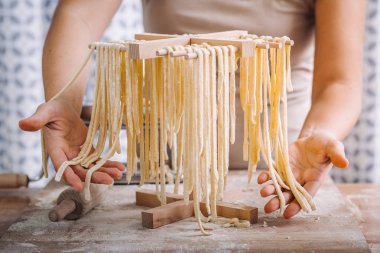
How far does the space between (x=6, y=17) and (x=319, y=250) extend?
257 cm

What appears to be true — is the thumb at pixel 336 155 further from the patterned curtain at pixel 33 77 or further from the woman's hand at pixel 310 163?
the patterned curtain at pixel 33 77

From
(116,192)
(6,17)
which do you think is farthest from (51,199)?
(6,17)

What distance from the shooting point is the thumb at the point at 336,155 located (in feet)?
4.83

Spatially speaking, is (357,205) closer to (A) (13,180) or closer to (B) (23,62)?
(A) (13,180)

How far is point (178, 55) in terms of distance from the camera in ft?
4.34

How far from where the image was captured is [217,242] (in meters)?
1.36

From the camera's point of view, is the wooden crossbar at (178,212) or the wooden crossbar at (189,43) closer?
the wooden crossbar at (189,43)

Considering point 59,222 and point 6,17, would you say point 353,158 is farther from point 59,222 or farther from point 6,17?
point 59,222

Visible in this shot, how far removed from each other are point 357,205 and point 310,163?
0.23m

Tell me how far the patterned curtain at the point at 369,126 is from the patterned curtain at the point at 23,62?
4.12 feet

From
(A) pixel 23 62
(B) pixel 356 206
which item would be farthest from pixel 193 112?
(A) pixel 23 62

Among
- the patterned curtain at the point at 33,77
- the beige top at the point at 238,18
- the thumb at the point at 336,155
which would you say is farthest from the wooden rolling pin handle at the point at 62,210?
the patterned curtain at the point at 33,77

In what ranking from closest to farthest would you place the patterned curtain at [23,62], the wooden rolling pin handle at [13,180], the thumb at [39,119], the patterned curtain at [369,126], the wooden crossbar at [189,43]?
the wooden crossbar at [189,43], the thumb at [39,119], the wooden rolling pin handle at [13,180], the patterned curtain at [23,62], the patterned curtain at [369,126]

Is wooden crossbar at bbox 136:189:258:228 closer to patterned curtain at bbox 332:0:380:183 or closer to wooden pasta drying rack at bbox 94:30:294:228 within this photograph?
wooden pasta drying rack at bbox 94:30:294:228
